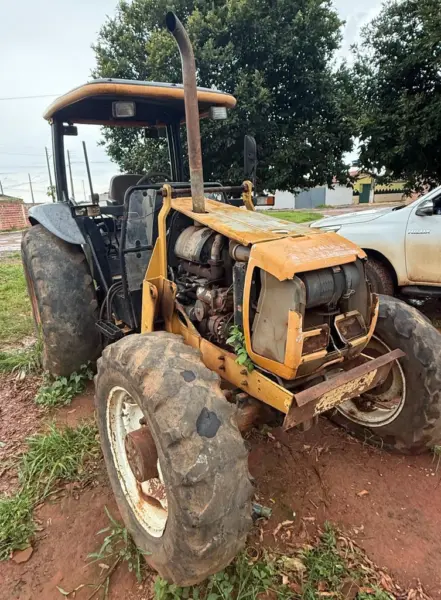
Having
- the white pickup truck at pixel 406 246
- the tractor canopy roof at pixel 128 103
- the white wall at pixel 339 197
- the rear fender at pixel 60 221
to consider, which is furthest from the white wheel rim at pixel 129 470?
the white wall at pixel 339 197

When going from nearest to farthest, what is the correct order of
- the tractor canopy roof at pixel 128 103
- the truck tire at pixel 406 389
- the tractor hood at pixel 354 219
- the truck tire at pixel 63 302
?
the truck tire at pixel 406 389 < the tractor canopy roof at pixel 128 103 < the truck tire at pixel 63 302 < the tractor hood at pixel 354 219

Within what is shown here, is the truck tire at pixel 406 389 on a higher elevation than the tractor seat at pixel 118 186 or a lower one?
lower

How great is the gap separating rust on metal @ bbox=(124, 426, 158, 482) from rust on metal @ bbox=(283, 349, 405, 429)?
0.66 meters

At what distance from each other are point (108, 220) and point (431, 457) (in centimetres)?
327

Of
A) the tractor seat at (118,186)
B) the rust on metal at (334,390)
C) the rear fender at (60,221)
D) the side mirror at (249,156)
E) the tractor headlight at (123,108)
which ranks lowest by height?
the rust on metal at (334,390)

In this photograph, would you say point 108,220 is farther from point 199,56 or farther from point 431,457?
point 199,56

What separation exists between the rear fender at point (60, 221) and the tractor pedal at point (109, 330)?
695mm

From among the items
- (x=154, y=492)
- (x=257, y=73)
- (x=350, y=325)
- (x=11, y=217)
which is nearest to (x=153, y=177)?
(x=350, y=325)

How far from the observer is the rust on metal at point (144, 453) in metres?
2.05

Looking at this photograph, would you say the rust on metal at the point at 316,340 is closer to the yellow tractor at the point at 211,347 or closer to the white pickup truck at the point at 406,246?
the yellow tractor at the point at 211,347

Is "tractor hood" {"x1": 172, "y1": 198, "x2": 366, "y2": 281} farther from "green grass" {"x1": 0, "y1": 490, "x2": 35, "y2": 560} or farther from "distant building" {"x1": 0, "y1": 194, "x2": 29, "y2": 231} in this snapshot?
"distant building" {"x1": 0, "y1": 194, "x2": 29, "y2": 231}

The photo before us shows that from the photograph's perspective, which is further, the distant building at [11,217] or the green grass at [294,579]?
the distant building at [11,217]

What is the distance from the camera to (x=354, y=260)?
225 cm

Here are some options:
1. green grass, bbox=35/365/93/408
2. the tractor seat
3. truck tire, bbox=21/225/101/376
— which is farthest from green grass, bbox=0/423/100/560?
the tractor seat
